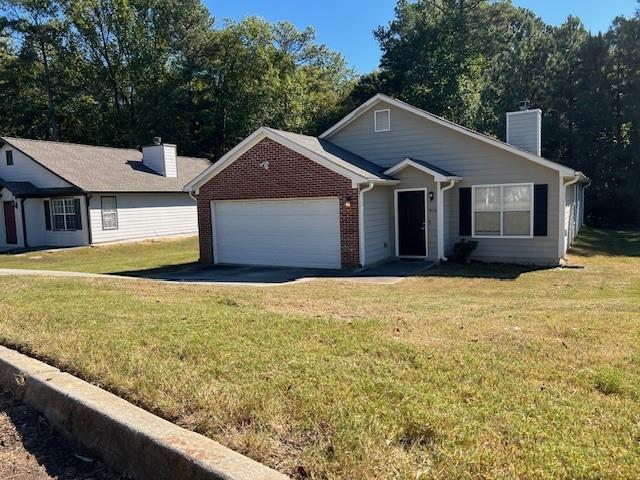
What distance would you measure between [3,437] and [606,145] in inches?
1339

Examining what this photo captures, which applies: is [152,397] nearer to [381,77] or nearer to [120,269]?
[120,269]

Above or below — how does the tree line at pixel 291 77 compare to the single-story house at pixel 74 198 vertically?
above

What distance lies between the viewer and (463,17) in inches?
1394

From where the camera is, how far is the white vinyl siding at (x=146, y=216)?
932 inches

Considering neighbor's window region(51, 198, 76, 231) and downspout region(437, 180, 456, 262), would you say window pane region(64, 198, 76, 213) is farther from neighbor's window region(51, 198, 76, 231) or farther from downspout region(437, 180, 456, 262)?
downspout region(437, 180, 456, 262)

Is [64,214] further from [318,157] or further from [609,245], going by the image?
[609,245]

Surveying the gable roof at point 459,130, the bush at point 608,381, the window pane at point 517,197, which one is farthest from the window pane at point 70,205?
the bush at point 608,381

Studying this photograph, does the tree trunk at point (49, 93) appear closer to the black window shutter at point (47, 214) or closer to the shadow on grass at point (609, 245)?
the black window shutter at point (47, 214)

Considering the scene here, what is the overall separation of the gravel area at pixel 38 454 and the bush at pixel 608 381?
362 centimetres

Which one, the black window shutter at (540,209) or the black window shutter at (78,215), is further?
the black window shutter at (78,215)

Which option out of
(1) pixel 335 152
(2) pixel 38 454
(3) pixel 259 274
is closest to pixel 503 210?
(1) pixel 335 152

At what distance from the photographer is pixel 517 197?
581 inches

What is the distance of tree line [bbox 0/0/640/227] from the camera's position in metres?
31.3

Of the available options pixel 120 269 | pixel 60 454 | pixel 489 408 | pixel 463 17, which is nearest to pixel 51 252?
pixel 120 269
